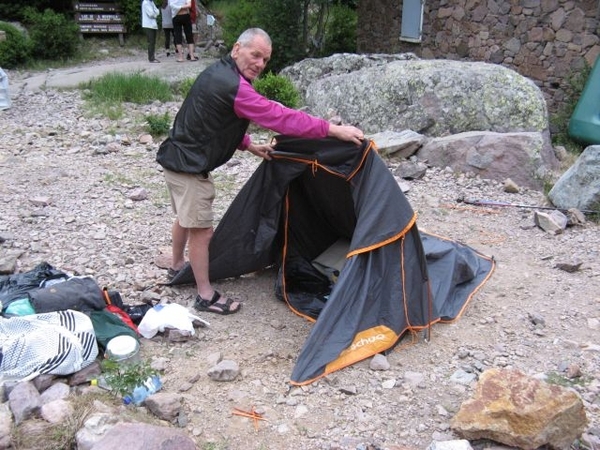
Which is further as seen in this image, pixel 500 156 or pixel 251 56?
pixel 500 156

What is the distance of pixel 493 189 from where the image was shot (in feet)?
22.2

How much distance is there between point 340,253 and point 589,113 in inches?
254

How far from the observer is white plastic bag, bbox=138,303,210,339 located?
3.88 m

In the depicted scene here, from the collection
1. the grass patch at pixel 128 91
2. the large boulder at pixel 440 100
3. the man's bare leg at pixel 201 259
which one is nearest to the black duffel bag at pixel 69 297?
the man's bare leg at pixel 201 259

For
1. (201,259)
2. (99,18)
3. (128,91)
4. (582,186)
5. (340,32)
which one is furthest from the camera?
(99,18)

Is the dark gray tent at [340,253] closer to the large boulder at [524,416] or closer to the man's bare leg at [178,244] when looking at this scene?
the man's bare leg at [178,244]

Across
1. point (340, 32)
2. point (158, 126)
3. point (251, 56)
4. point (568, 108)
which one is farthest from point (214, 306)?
point (340, 32)

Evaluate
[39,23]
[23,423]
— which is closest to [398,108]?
[23,423]

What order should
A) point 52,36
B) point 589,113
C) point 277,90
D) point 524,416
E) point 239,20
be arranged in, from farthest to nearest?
point 52,36 → point 239,20 → point 589,113 → point 277,90 → point 524,416

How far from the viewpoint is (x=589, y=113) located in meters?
9.52

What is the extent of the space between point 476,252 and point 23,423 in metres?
3.37

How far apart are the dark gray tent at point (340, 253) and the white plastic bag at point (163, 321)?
0.56m

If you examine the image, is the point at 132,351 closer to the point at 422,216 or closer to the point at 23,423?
the point at 23,423

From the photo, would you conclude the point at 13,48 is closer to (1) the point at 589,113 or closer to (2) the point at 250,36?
(1) the point at 589,113
